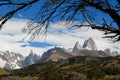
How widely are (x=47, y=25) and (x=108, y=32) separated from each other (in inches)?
88.0

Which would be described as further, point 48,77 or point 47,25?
point 48,77

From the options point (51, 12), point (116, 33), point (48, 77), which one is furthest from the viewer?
point (48, 77)

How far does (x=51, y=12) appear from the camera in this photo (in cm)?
1153

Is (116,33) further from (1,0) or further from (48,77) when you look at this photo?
(48,77)

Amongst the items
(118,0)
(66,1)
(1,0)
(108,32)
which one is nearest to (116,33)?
(108,32)

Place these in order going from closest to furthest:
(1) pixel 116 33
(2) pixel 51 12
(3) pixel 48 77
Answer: (1) pixel 116 33, (2) pixel 51 12, (3) pixel 48 77

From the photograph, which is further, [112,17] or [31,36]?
[31,36]

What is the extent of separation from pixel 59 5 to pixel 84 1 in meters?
0.85

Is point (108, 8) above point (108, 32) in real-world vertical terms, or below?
above

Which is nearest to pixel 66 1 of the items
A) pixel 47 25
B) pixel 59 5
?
pixel 59 5

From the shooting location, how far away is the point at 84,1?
438 inches

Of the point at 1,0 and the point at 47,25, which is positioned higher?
the point at 1,0

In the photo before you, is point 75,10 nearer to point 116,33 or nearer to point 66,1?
point 66,1

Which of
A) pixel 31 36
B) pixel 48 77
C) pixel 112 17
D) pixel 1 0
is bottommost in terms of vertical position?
pixel 48 77
